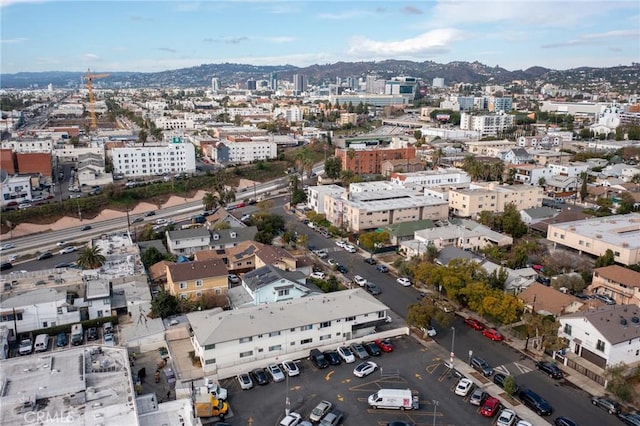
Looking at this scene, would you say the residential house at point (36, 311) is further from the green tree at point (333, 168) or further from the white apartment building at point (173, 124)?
the white apartment building at point (173, 124)

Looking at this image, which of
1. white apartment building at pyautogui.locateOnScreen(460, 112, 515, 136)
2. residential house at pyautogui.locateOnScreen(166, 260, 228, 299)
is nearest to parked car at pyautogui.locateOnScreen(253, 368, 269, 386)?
residential house at pyautogui.locateOnScreen(166, 260, 228, 299)

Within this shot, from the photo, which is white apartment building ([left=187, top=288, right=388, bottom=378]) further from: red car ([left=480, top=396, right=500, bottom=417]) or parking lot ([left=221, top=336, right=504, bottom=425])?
red car ([left=480, top=396, right=500, bottom=417])

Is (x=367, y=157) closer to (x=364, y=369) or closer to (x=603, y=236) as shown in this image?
(x=603, y=236)

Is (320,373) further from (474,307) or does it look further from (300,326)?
(474,307)

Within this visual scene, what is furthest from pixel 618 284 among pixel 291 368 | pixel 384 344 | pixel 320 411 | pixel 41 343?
pixel 41 343

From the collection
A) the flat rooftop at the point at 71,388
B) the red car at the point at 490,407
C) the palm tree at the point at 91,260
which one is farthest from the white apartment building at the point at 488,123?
the flat rooftop at the point at 71,388

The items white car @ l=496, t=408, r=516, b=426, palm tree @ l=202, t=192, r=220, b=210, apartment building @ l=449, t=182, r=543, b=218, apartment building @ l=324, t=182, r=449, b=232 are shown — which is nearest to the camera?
white car @ l=496, t=408, r=516, b=426

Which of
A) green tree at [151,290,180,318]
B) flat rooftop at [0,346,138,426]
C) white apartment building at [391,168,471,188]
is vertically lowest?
green tree at [151,290,180,318]

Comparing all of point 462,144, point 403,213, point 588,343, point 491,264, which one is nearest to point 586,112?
point 462,144
